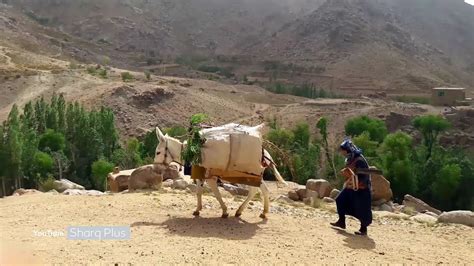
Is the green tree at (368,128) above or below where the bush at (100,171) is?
above

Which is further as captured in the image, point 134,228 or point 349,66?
point 349,66

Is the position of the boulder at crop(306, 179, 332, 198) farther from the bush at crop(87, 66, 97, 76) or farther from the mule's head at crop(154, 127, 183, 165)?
the bush at crop(87, 66, 97, 76)

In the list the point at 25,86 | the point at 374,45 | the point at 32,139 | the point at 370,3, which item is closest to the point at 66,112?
the point at 32,139

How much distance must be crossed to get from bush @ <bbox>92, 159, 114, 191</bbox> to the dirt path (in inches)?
756

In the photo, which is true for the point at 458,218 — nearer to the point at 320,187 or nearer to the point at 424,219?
the point at 424,219

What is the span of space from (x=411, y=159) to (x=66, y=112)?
24.4 metres

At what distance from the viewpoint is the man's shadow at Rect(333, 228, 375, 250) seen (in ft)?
33.2

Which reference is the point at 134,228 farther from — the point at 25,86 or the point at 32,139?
the point at 25,86

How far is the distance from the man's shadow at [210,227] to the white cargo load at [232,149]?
1031mm

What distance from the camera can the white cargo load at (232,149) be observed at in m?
10.8

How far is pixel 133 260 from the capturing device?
802 cm

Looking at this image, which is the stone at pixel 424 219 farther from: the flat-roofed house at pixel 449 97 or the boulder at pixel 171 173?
the flat-roofed house at pixel 449 97

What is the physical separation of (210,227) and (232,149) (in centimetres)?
154

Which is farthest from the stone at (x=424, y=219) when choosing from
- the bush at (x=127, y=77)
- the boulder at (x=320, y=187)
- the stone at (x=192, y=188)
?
the bush at (x=127, y=77)
